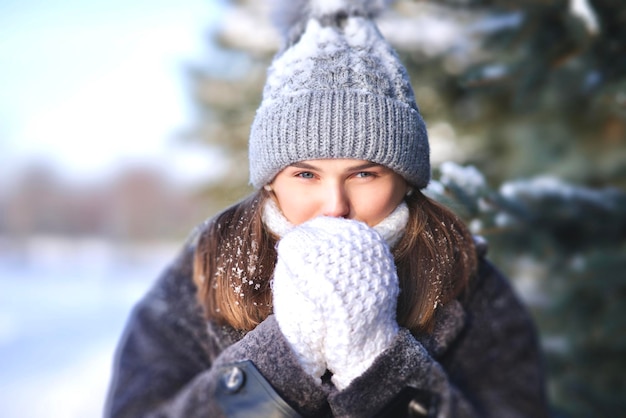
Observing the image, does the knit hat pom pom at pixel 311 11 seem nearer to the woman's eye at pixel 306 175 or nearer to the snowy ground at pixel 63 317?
the woman's eye at pixel 306 175

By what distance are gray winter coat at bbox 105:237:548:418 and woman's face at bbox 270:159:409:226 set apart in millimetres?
132

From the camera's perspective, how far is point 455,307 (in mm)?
819

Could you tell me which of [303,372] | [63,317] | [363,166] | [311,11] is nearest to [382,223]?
[363,166]

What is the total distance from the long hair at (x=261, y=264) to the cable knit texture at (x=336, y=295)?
62mm

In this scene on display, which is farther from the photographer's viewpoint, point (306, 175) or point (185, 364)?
point (185, 364)

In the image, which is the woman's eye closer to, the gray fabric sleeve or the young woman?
the young woman

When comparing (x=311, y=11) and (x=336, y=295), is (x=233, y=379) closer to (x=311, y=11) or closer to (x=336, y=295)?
(x=336, y=295)

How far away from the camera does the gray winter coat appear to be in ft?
2.00

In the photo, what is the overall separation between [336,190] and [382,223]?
0.09 metres

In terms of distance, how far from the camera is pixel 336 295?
55 centimetres

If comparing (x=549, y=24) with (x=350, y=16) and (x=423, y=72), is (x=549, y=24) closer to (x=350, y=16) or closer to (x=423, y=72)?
(x=423, y=72)

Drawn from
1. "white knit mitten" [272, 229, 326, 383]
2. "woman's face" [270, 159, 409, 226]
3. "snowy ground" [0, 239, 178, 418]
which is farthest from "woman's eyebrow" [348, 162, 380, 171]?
"snowy ground" [0, 239, 178, 418]

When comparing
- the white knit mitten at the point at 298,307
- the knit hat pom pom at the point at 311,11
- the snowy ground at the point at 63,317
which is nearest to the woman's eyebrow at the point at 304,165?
the white knit mitten at the point at 298,307

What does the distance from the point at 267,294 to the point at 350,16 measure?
Result: 38cm
